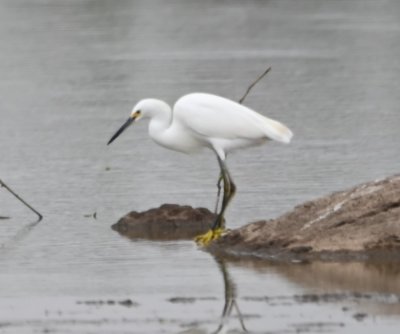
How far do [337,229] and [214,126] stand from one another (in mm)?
1972

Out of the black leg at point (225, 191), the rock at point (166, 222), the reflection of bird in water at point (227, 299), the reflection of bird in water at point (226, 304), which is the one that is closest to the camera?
the reflection of bird in water at point (226, 304)

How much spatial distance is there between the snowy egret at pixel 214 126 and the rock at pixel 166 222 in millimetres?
367

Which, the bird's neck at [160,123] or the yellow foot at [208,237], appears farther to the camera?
the bird's neck at [160,123]

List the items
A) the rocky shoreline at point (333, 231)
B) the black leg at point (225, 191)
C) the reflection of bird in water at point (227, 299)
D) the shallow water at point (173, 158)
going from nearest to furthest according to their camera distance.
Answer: the reflection of bird in water at point (227, 299) < the shallow water at point (173, 158) < the rocky shoreline at point (333, 231) < the black leg at point (225, 191)

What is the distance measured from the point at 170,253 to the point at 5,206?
3.12 m

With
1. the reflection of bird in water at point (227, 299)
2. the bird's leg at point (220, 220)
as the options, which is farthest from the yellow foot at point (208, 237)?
the reflection of bird in water at point (227, 299)

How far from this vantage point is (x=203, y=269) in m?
12.1

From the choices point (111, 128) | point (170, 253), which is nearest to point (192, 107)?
point (170, 253)

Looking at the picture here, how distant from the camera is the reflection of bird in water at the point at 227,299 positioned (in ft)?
33.0

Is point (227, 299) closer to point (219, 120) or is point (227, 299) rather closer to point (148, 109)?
point (219, 120)

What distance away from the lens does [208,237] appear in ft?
42.9

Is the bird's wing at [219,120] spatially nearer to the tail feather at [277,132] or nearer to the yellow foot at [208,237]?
the tail feather at [277,132]

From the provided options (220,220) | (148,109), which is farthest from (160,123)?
(220,220)

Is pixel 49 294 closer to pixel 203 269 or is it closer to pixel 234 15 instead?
pixel 203 269
